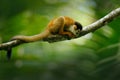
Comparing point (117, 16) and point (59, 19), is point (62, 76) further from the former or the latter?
point (117, 16)

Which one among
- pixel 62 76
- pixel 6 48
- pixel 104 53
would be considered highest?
pixel 6 48

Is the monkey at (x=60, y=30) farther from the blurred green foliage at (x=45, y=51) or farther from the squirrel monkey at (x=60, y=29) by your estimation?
the blurred green foliage at (x=45, y=51)

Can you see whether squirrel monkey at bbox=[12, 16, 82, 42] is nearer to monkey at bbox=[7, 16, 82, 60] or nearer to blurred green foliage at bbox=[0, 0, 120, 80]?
monkey at bbox=[7, 16, 82, 60]

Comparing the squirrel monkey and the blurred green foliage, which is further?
the blurred green foliage

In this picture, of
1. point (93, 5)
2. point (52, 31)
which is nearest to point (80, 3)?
point (93, 5)

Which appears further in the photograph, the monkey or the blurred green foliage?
the blurred green foliage

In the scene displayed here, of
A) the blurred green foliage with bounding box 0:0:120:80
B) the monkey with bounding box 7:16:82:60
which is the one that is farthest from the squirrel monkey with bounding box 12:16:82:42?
the blurred green foliage with bounding box 0:0:120:80

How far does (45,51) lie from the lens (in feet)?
22.2

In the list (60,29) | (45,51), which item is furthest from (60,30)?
(45,51)

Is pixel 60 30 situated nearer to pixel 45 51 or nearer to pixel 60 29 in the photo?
pixel 60 29

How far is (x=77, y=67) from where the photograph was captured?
6680 mm

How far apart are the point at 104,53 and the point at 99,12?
29.4 inches

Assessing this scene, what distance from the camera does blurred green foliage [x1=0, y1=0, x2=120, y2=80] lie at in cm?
594

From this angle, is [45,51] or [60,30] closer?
[60,30]
